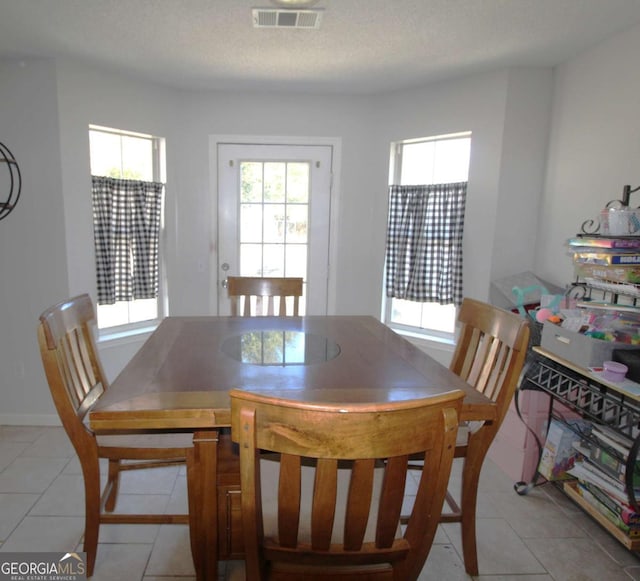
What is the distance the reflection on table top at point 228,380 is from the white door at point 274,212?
1.51 m

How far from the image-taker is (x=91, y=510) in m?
1.57

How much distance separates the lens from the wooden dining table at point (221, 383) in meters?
1.20

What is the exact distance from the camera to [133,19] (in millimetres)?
2117

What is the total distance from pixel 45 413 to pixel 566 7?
3701 mm

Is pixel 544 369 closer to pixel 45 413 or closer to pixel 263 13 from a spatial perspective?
pixel 263 13

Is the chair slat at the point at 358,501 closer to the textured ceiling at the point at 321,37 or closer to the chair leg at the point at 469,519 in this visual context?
the chair leg at the point at 469,519

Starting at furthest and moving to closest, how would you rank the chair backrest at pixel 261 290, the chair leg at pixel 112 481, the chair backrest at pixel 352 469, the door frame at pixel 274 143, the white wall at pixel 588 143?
the door frame at pixel 274 143
the chair backrest at pixel 261 290
the white wall at pixel 588 143
the chair leg at pixel 112 481
the chair backrest at pixel 352 469

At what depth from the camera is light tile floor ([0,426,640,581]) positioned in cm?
168

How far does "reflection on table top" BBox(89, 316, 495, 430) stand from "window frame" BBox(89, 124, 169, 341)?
4.59ft

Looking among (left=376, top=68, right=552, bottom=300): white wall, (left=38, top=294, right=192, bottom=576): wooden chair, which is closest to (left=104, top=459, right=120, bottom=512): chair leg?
(left=38, top=294, right=192, bottom=576): wooden chair

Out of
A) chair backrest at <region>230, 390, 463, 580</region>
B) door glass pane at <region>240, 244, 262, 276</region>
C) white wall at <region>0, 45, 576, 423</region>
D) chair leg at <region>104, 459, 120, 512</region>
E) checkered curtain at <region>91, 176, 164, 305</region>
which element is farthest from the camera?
door glass pane at <region>240, 244, 262, 276</region>

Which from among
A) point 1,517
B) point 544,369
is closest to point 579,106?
point 544,369

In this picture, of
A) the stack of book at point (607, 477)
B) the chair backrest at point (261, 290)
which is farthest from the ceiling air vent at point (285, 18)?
the stack of book at point (607, 477)

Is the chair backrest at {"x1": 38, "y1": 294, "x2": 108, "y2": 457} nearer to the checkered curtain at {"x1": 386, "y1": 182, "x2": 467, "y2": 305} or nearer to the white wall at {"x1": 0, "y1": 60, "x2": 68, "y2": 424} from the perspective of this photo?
the white wall at {"x1": 0, "y1": 60, "x2": 68, "y2": 424}
